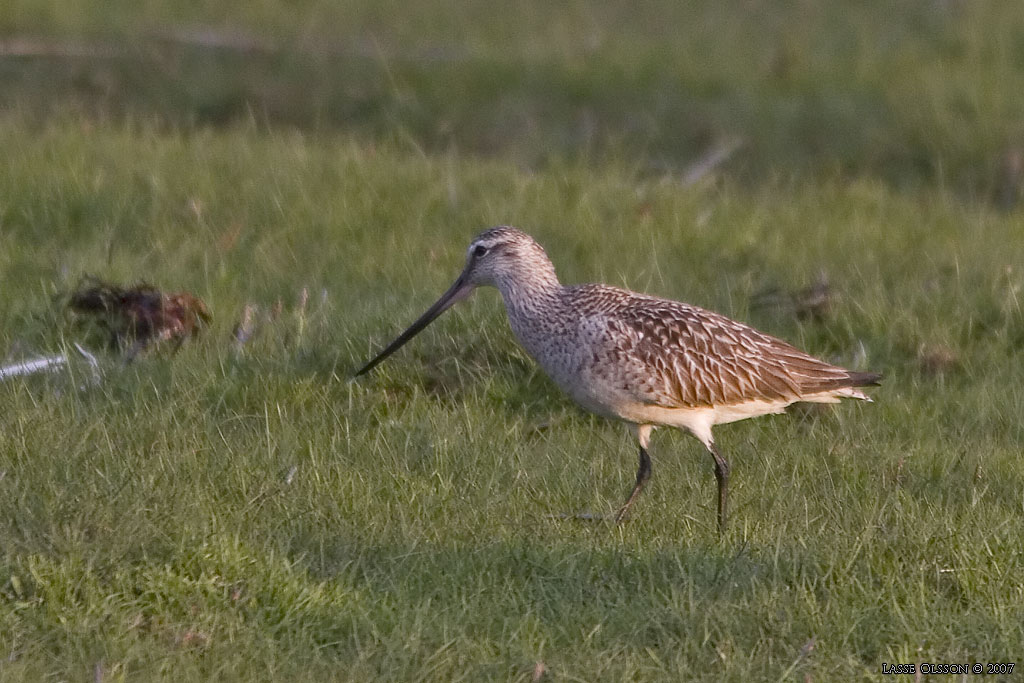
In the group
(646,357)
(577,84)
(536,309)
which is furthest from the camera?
(577,84)

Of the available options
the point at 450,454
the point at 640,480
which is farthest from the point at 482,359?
the point at 640,480

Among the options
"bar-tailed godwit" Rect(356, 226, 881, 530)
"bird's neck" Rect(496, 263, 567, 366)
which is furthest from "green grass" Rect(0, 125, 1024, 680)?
"bird's neck" Rect(496, 263, 567, 366)

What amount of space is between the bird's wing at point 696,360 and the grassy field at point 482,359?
1.16ft

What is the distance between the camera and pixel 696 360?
6.52m

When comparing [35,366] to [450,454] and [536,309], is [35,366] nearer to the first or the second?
[450,454]

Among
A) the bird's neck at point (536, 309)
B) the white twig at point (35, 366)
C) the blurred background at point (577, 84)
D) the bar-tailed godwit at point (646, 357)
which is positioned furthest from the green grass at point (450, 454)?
the blurred background at point (577, 84)

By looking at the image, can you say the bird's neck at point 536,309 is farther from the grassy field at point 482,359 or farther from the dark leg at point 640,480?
the dark leg at point 640,480

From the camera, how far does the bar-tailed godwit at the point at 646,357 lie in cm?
633

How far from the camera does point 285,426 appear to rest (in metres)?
6.69

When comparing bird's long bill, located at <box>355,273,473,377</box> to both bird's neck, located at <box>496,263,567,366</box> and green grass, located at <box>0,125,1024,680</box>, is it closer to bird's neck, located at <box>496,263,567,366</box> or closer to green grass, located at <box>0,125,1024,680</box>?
green grass, located at <box>0,125,1024,680</box>

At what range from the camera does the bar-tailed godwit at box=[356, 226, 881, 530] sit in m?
6.33

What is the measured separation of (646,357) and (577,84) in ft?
23.6

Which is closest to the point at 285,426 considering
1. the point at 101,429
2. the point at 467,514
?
the point at 101,429

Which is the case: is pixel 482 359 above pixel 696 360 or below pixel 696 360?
below
